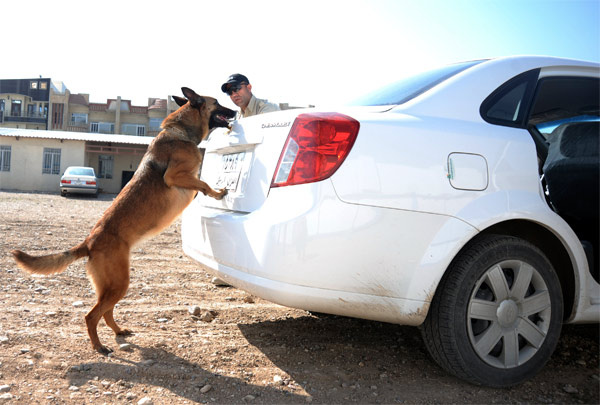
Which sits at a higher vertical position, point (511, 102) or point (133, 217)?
point (511, 102)

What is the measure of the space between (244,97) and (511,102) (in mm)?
2829

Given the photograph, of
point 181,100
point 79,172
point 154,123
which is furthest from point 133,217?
point 154,123

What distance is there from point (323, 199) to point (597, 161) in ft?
6.14

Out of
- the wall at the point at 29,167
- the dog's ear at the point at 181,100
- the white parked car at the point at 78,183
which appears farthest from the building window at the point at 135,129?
the dog's ear at the point at 181,100

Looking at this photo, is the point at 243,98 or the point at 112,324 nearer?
the point at 112,324

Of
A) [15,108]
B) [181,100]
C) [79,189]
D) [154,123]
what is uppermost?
[15,108]

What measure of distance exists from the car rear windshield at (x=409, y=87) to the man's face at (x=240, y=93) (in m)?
1.92

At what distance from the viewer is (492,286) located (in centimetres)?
247

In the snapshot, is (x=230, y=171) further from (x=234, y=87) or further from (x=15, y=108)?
→ (x=15, y=108)

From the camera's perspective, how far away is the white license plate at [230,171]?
9.41ft

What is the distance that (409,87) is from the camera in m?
2.81

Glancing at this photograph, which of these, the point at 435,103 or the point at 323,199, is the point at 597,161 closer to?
the point at 435,103

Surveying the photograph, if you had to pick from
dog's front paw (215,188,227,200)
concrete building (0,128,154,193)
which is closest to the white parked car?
concrete building (0,128,154,193)

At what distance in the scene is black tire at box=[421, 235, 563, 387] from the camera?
2389 mm
